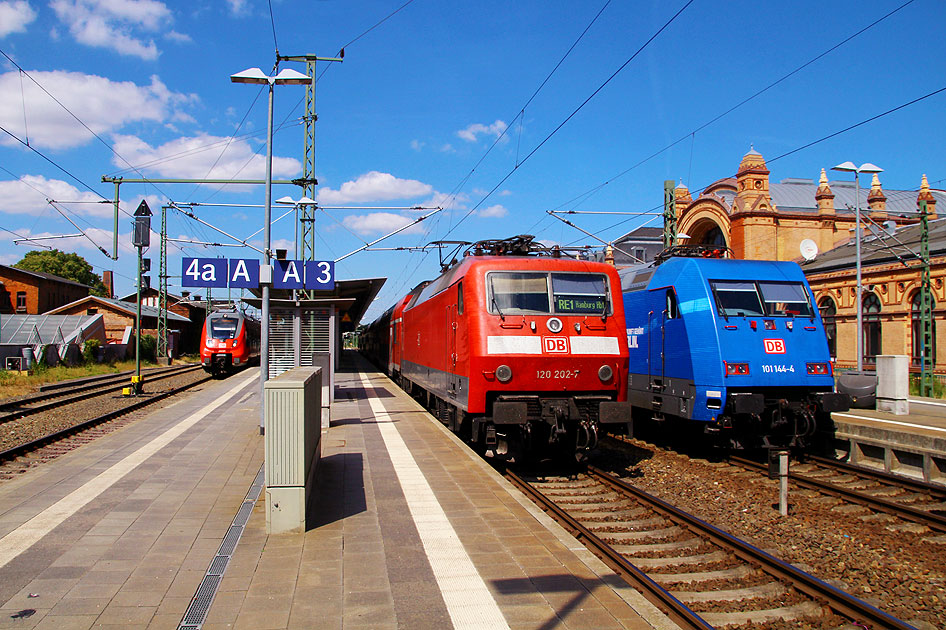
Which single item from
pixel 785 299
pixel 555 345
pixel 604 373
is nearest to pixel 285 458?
pixel 555 345

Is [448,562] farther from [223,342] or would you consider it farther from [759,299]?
[223,342]

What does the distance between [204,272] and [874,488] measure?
436 inches

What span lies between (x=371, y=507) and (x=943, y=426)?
11224mm

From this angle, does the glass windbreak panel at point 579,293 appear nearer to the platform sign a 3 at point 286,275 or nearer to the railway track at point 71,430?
the platform sign a 3 at point 286,275

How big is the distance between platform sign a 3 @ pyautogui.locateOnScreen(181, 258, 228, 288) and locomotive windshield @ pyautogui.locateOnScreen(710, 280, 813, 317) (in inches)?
326

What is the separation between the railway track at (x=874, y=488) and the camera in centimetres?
783

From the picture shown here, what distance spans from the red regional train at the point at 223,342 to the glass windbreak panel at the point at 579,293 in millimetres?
24438

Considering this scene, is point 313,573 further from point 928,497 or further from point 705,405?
point 928,497

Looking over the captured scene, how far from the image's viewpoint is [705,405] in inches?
411

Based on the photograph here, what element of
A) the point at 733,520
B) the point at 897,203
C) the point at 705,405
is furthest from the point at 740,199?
the point at 733,520

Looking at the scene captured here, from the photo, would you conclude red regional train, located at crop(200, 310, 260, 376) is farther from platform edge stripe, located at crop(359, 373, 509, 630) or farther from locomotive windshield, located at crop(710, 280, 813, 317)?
locomotive windshield, located at crop(710, 280, 813, 317)

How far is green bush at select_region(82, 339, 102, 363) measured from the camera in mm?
34541

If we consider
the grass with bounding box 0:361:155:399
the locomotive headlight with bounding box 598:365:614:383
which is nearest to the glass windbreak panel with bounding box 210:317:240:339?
the grass with bounding box 0:361:155:399

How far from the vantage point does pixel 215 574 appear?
5191 millimetres
